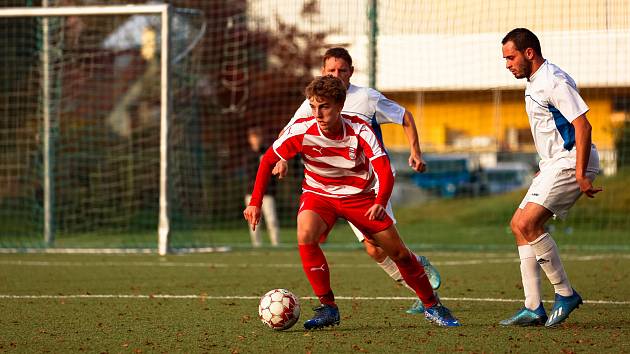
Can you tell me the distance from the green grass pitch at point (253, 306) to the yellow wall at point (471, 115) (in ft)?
22.2

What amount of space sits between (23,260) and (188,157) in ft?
10.9

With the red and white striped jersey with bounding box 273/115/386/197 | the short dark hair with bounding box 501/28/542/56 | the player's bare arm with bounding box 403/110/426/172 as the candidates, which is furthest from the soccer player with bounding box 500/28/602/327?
the red and white striped jersey with bounding box 273/115/386/197

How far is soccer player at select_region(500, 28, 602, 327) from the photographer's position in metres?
7.37

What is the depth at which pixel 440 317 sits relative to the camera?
730cm

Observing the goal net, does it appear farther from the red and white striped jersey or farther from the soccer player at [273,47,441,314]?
the red and white striped jersey

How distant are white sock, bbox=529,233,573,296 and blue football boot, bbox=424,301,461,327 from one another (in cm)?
70

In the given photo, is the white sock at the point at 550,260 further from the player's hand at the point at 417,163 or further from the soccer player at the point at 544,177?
the player's hand at the point at 417,163

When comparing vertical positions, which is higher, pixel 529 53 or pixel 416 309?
pixel 529 53

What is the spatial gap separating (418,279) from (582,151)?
1299mm

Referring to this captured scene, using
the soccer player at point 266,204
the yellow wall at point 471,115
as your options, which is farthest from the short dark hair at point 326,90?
the yellow wall at point 471,115

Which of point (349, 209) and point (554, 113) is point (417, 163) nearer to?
point (349, 209)

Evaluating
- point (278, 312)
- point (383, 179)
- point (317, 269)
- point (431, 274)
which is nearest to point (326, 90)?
point (383, 179)

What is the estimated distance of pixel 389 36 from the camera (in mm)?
16984

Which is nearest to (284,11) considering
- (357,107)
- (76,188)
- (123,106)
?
(123,106)
